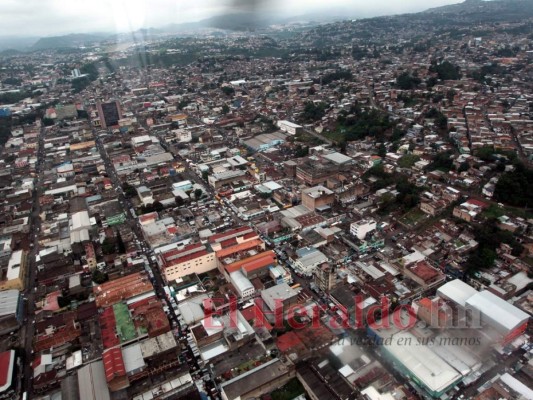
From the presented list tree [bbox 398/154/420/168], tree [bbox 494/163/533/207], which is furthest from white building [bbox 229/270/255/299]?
tree [bbox 398/154/420/168]

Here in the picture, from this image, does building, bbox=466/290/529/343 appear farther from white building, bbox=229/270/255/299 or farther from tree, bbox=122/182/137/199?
tree, bbox=122/182/137/199

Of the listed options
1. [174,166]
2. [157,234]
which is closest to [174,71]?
[174,166]

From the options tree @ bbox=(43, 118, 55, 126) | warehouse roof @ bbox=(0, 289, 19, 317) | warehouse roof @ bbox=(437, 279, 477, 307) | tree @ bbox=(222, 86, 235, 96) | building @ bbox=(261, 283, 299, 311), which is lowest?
building @ bbox=(261, 283, 299, 311)

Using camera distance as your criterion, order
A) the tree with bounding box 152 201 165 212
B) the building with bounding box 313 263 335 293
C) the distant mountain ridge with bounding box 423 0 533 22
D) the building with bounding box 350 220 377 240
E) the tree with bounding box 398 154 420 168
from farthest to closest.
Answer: the distant mountain ridge with bounding box 423 0 533 22
the tree with bounding box 398 154 420 168
the tree with bounding box 152 201 165 212
the building with bounding box 350 220 377 240
the building with bounding box 313 263 335 293

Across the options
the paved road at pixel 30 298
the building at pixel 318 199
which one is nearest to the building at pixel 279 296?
the building at pixel 318 199

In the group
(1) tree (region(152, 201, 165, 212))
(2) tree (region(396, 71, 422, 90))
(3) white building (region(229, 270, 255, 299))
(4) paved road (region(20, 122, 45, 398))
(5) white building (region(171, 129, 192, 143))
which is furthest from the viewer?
(2) tree (region(396, 71, 422, 90))

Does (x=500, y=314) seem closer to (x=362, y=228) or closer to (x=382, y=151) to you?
(x=362, y=228)

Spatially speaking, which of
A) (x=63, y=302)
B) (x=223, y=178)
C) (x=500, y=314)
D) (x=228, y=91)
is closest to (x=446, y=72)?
(x=228, y=91)
